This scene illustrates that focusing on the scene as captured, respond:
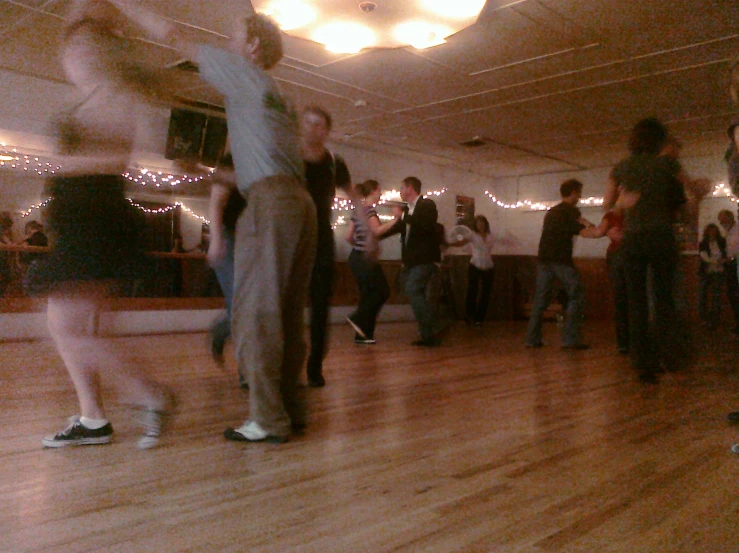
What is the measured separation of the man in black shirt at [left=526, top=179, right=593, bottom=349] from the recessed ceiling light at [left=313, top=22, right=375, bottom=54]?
2050 millimetres

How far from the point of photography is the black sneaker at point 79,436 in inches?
76.9

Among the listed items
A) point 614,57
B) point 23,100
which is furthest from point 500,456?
point 23,100

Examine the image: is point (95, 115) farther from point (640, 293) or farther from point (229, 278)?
point (640, 293)

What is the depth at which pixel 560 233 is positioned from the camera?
17.2 feet

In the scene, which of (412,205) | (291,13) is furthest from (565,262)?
(291,13)

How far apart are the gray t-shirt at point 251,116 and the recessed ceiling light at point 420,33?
2810mm

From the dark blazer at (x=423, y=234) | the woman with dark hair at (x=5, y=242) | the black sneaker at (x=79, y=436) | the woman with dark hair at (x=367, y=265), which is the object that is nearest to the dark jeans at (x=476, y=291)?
the dark blazer at (x=423, y=234)

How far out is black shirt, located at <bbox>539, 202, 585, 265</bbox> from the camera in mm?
5234

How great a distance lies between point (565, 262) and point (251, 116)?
3850 mm

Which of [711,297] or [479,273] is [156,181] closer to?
[479,273]

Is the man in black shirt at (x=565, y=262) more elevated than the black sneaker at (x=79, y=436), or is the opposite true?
the man in black shirt at (x=565, y=262)

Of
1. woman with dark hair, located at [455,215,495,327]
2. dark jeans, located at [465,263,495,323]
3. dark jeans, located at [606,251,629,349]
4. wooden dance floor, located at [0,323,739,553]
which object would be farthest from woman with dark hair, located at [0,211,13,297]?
dark jeans, located at [465,263,495,323]

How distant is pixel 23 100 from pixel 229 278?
203 inches

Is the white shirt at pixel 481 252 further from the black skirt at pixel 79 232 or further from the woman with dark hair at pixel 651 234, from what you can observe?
the black skirt at pixel 79 232
